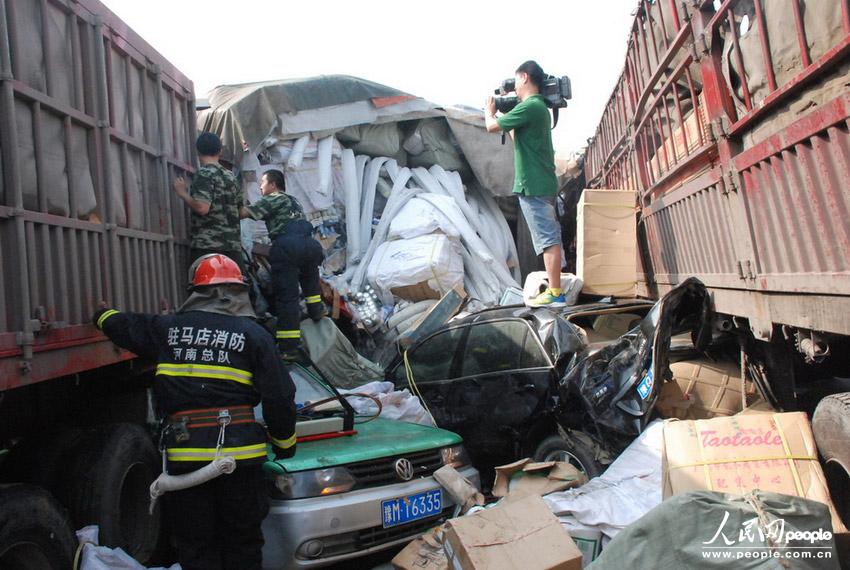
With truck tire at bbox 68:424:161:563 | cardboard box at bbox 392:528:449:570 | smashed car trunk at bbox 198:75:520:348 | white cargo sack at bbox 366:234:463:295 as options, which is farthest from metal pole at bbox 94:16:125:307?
white cargo sack at bbox 366:234:463:295

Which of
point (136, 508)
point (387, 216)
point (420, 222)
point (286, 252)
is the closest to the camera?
point (136, 508)

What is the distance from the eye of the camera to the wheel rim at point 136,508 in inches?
140

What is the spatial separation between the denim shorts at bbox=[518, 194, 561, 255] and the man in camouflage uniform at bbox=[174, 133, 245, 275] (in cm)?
254

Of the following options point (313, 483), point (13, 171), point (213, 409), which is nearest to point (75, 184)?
point (13, 171)

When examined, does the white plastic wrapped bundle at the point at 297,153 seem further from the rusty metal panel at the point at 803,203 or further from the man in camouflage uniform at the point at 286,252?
the rusty metal panel at the point at 803,203

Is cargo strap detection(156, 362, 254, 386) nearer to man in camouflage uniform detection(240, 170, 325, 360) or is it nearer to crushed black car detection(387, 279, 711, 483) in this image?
crushed black car detection(387, 279, 711, 483)


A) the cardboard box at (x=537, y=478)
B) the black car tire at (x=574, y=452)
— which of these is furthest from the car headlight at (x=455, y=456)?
the black car tire at (x=574, y=452)

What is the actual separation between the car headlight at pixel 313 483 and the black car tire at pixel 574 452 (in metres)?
1.51

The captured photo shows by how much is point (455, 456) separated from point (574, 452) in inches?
30.7

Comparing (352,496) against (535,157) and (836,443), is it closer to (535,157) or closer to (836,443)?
(836,443)

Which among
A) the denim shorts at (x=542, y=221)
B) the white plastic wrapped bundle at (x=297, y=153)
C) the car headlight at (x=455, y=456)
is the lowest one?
the car headlight at (x=455, y=456)

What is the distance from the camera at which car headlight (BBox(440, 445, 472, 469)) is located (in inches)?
169

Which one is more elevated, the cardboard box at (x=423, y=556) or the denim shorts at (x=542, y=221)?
the denim shorts at (x=542, y=221)

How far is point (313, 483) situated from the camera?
11.9 feet
